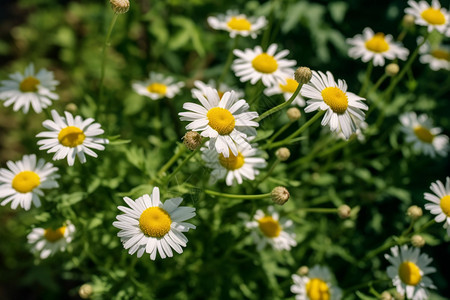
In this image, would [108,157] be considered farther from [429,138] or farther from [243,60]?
[429,138]

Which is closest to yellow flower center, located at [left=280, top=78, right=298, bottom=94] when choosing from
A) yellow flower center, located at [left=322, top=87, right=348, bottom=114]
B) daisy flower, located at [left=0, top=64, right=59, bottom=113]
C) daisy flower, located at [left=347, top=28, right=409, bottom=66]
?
daisy flower, located at [left=347, top=28, right=409, bottom=66]

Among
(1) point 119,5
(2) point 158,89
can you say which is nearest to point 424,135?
(2) point 158,89

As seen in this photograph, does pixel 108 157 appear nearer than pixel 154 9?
Yes

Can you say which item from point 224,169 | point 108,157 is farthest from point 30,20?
point 224,169

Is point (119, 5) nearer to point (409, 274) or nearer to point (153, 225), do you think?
point (153, 225)

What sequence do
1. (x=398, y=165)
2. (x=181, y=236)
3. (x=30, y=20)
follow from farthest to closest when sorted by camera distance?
(x=30, y=20)
(x=398, y=165)
(x=181, y=236)
